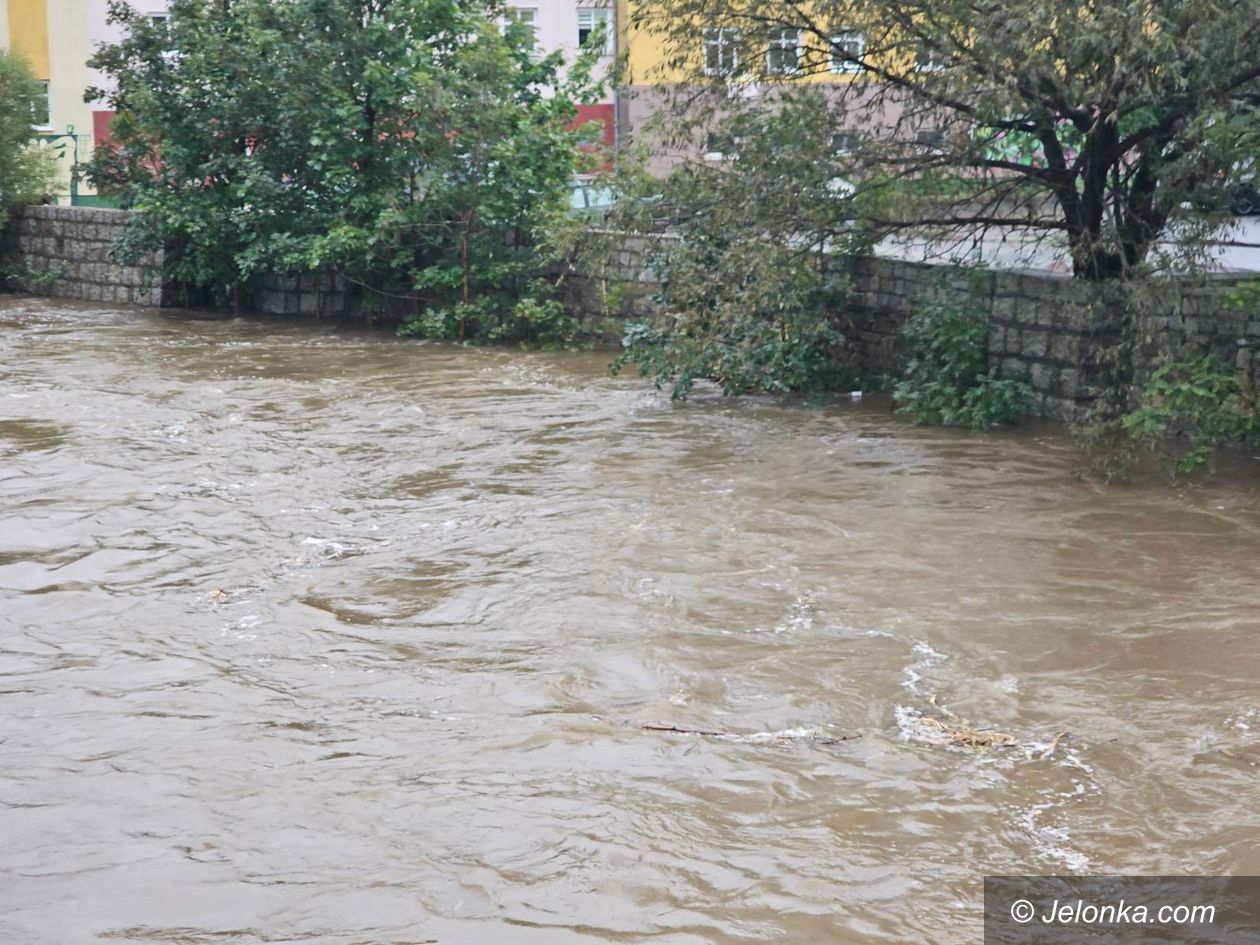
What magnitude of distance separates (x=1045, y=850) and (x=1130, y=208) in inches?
304

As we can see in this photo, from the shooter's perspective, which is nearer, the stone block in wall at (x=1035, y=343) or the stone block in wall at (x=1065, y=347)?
the stone block in wall at (x=1065, y=347)

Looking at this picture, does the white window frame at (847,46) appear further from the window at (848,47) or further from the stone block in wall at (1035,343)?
the stone block in wall at (1035,343)

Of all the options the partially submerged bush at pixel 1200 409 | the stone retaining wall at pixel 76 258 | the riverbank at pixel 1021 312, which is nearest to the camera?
the partially submerged bush at pixel 1200 409

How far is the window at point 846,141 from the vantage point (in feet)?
39.3

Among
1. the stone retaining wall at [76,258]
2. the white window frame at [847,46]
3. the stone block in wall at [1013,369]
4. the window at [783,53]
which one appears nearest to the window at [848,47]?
the white window frame at [847,46]

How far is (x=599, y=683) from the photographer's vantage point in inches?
256

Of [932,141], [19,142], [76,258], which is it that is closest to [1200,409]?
[932,141]

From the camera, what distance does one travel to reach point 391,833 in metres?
5.04

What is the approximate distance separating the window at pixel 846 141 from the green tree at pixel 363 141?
203 inches

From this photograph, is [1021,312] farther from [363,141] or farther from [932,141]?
[363,141]

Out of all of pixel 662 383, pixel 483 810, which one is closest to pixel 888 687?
pixel 483 810

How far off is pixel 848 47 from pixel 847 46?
0.05 ft

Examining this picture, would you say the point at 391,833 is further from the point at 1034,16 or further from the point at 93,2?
the point at 93,2

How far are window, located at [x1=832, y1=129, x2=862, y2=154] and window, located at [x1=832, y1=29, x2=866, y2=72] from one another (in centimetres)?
50
